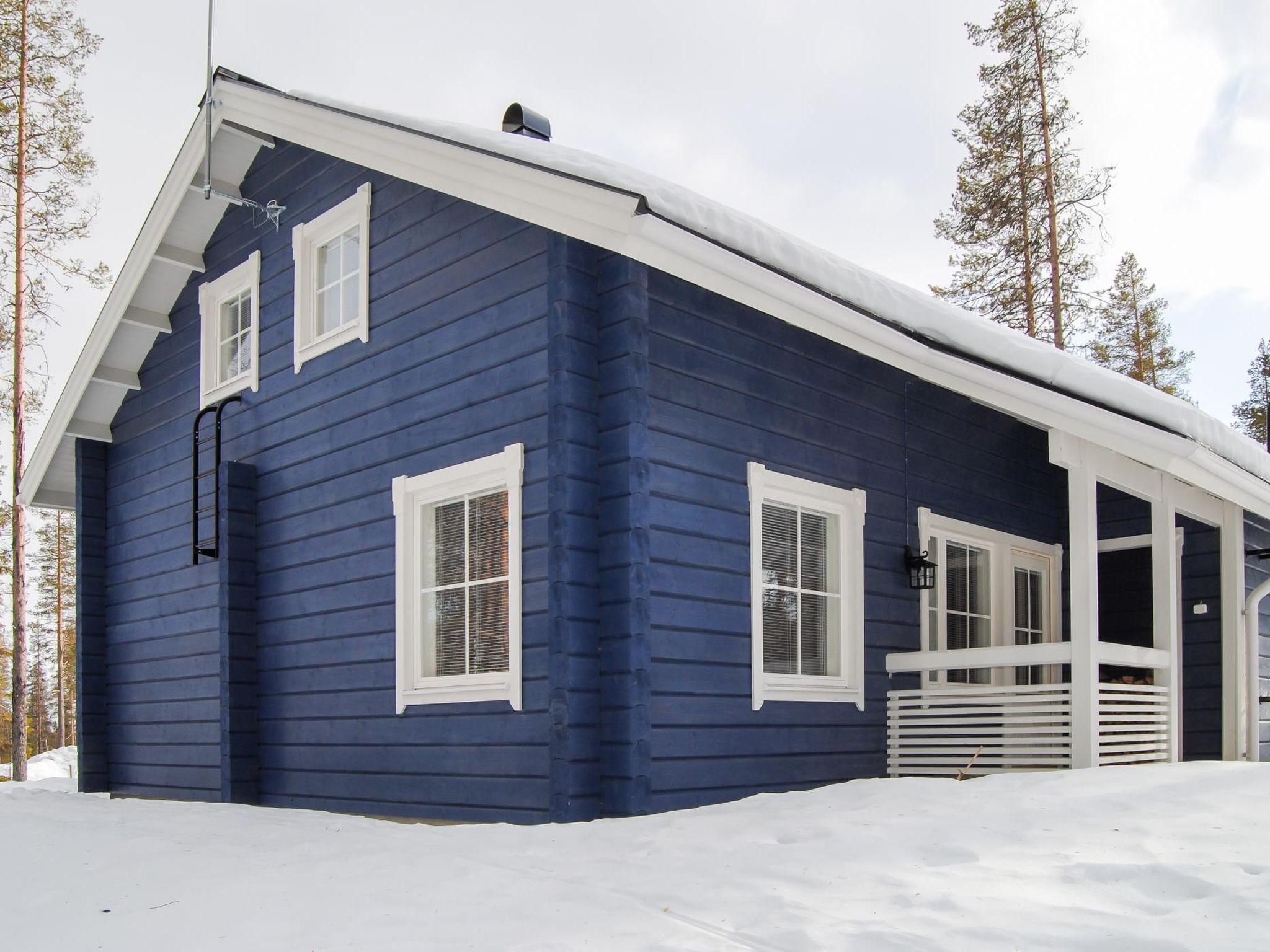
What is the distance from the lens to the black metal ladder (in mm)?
8234

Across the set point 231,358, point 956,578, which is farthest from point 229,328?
point 956,578

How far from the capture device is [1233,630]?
25.7ft

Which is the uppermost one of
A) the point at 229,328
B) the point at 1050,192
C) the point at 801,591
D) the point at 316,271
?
the point at 1050,192

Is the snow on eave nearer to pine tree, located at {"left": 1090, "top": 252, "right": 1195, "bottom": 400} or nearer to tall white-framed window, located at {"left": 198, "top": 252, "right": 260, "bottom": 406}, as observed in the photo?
tall white-framed window, located at {"left": 198, "top": 252, "right": 260, "bottom": 406}

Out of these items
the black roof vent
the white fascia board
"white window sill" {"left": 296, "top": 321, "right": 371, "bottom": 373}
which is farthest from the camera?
the white fascia board

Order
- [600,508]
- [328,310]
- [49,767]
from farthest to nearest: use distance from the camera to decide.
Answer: [49,767] → [328,310] → [600,508]

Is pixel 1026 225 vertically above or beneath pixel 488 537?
above

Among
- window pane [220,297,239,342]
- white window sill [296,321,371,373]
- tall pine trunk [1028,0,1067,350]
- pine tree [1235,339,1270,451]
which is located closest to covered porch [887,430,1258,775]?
white window sill [296,321,371,373]

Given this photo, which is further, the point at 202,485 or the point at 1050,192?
the point at 1050,192

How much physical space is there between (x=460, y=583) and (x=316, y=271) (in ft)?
9.53

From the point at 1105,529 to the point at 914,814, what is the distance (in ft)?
17.6

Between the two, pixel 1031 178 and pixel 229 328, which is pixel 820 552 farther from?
pixel 1031 178

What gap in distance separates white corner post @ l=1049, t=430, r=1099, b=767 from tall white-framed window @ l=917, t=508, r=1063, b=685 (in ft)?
4.10

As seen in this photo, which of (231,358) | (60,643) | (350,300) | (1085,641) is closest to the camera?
(1085,641)
